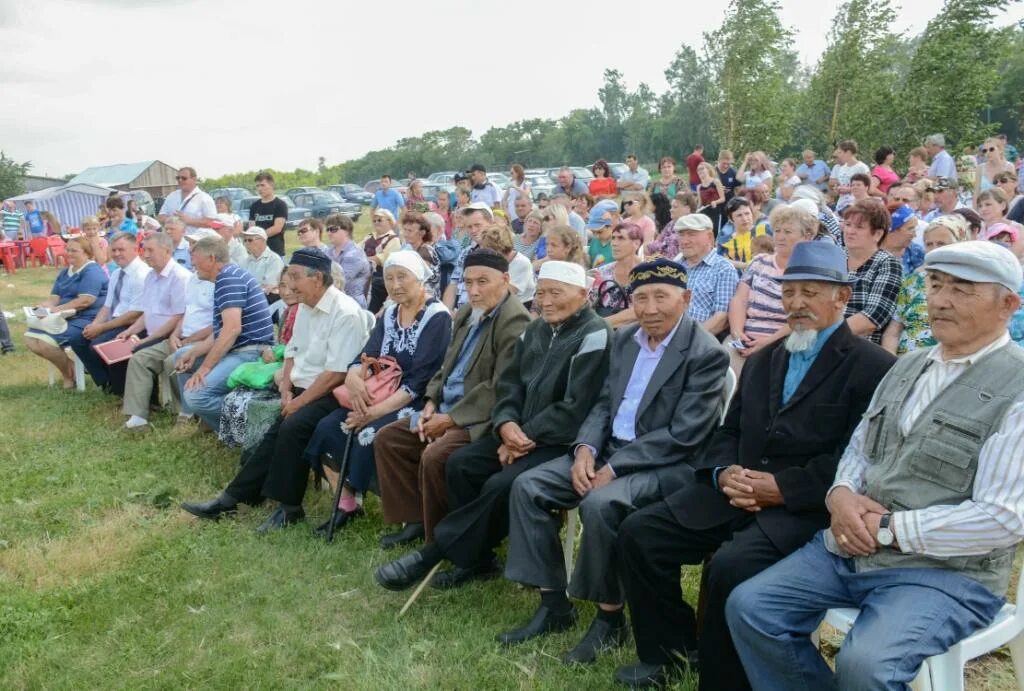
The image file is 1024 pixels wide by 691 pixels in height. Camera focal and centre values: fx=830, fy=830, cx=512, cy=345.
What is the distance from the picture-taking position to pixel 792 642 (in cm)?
260

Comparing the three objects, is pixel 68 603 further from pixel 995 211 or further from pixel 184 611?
pixel 995 211

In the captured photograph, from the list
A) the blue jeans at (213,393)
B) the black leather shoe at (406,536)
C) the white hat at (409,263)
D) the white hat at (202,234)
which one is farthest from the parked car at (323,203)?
the black leather shoe at (406,536)

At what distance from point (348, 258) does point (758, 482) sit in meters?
6.04

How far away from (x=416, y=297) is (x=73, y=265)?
556 cm

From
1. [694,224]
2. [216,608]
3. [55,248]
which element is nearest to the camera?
[216,608]

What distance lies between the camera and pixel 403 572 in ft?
12.9

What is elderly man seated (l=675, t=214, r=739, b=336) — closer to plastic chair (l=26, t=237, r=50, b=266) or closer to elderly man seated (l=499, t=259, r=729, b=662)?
elderly man seated (l=499, t=259, r=729, b=662)

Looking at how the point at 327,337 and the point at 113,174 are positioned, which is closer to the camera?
the point at 327,337

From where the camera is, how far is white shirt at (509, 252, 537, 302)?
647cm

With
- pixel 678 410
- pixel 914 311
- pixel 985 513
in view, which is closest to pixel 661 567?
pixel 678 410

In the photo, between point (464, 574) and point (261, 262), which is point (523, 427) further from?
point (261, 262)

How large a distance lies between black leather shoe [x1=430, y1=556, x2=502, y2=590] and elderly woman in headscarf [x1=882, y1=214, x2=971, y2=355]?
2.40 metres

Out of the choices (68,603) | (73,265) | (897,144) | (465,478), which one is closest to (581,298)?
(465,478)

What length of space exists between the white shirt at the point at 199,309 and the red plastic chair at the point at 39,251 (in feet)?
59.8
